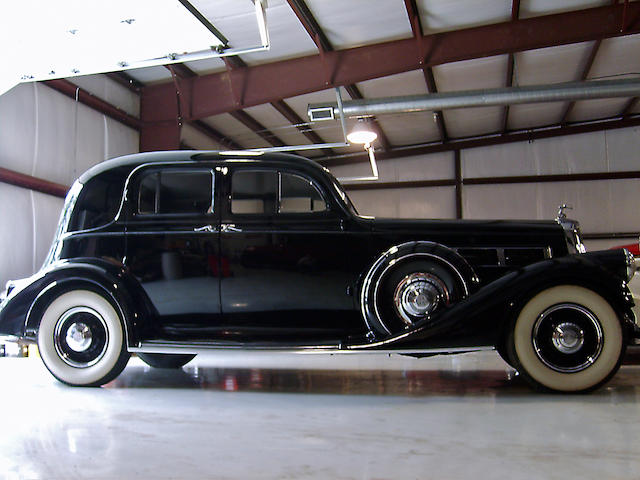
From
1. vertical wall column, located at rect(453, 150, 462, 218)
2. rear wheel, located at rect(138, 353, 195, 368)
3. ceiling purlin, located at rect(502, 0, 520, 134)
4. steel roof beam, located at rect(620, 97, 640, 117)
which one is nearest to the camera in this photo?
rear wheel, located at rect(138, 353, 195, 368)

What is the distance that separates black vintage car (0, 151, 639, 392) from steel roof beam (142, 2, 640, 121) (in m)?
6.86

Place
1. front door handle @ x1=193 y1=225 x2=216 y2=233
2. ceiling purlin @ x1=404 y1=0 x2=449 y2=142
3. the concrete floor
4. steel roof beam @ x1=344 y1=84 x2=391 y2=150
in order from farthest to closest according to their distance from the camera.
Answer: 1. steel roof beam @ x1=344 y1=84 x2=391 y2=150
2. ceiling purlin @ x1=404 y1=0 x2=449 y2=142
3. front door handle @ x1=193 y1=225 x2=216 y2=233
4. the concrete floor

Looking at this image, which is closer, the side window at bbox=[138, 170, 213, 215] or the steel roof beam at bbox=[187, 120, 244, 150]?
the side window at bbox=[138, 170, 213, 215]

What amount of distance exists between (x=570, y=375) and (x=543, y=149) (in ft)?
49.6

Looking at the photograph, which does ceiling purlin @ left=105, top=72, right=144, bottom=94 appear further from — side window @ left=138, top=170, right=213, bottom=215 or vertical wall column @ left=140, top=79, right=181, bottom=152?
side window @ left=138, top=170, right=213, bottom=215

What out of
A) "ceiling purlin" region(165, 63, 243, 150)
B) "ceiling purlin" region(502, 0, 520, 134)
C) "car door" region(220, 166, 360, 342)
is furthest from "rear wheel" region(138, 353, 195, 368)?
"ceiling purlin" region(502, 0, 520, 134)

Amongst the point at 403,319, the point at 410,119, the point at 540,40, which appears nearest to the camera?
the point at 403,319

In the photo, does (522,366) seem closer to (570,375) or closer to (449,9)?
(570,375)

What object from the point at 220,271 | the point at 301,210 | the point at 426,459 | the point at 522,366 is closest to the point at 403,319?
the point at 522,366

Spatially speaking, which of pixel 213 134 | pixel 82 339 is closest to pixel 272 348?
pixel 82 339

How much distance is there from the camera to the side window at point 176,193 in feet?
12.5

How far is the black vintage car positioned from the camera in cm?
351

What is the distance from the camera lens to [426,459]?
1.93 m

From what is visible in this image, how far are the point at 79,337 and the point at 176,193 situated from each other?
3.69ft
